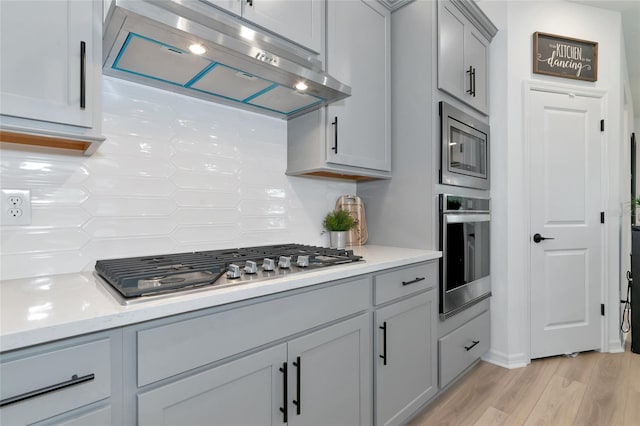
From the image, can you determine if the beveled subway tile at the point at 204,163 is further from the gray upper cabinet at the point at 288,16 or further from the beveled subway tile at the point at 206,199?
the gray upper cabinet at the point at 288,16

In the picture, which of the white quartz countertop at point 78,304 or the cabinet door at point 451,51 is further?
the cabinet door at point 451,51

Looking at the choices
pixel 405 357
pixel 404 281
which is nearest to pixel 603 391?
pixel 405 357

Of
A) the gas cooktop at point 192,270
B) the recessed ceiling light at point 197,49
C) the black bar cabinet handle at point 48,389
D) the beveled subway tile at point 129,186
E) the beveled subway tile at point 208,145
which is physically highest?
the recessed ceiling light at point 197,49

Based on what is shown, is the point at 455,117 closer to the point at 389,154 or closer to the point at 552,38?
the point at 389,154

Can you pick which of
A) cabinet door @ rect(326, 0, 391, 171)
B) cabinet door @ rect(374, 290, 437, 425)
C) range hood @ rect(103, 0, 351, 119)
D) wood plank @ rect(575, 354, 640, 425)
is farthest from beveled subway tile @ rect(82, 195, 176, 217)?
wood plank @ rect(575, 354, 640, 425)

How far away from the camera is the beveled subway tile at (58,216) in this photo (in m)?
1.20

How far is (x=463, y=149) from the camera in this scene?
2195mm

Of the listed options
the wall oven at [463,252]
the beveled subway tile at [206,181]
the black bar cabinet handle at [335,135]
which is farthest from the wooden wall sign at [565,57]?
the beveled subway tile at [206,181]

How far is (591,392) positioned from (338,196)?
1.99 meters

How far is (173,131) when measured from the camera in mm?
1557

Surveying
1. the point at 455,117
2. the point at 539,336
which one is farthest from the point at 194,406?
the point at 539,336

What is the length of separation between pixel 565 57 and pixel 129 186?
314 cm

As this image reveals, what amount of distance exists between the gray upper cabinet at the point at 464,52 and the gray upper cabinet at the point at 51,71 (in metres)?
1.71

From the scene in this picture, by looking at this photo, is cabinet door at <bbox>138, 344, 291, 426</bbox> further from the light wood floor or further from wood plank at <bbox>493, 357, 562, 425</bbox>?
wood plank at <bbox>493, 357, 562, 425</bbox>
